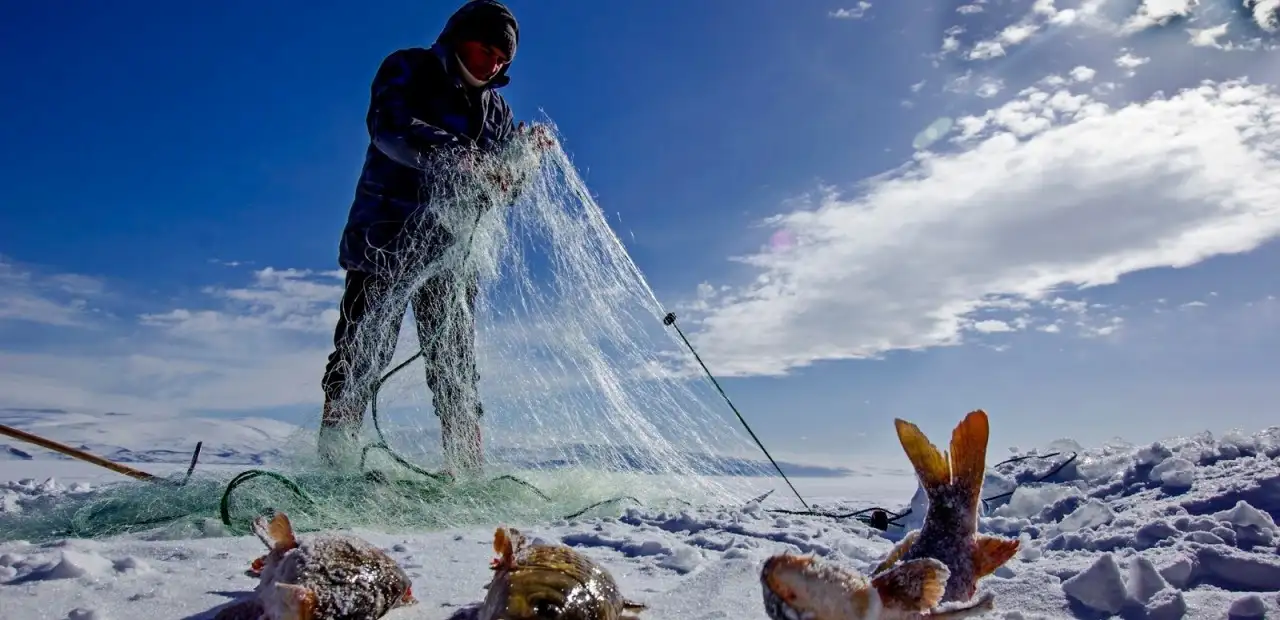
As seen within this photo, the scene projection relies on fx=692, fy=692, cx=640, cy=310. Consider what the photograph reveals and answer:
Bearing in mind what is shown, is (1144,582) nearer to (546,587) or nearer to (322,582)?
(546,587)

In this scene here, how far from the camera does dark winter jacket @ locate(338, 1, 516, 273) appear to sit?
15.4 ft

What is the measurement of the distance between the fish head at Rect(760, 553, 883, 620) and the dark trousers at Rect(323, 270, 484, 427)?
3.55 meters

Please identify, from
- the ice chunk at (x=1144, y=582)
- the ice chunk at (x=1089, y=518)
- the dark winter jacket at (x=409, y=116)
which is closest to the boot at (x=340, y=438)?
the dark winter jacket at (x=409, y=116)

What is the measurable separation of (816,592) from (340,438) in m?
3.72

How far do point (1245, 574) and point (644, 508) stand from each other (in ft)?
11.0

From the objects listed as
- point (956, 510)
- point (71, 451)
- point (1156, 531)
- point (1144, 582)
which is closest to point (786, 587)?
point (956, 510)

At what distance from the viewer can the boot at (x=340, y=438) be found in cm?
433

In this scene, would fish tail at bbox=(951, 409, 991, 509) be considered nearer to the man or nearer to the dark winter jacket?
the man

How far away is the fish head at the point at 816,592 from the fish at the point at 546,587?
0.38 m

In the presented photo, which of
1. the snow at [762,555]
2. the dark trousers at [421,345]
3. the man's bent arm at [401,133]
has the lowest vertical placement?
the snow at [762,555]

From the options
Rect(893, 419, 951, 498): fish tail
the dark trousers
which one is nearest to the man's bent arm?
the dark trousers

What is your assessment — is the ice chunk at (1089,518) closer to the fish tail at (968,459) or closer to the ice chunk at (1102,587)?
the ice chunk at (1102,587)

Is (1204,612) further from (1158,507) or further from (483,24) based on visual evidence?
(483,24)

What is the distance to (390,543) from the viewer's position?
326 centimetres
